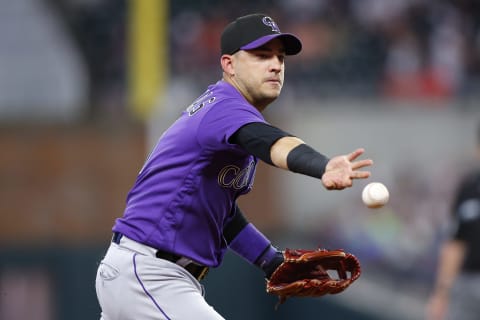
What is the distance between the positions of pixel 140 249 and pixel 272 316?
6.72 metres

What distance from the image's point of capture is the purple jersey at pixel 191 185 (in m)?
3.98

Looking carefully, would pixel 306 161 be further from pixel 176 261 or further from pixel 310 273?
pixel 310 273

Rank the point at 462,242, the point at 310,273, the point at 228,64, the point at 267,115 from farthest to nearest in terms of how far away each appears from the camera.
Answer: the point at 267,115 → the point at 462,242 → the point at 310,273 → the point at 228,64

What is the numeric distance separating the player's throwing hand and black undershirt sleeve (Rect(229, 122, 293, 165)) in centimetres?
25

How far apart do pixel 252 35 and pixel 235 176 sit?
0.55 m

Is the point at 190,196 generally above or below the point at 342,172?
below

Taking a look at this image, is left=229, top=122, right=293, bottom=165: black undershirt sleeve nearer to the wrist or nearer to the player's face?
the player's face

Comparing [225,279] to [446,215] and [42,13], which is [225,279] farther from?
[42,13]

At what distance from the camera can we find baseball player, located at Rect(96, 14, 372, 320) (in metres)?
4.00

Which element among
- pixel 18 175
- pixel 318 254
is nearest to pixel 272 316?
pixel 18 175

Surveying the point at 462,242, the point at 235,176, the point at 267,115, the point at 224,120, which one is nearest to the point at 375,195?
the point at 224,120

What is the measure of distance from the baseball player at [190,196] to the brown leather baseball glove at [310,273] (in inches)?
11.9

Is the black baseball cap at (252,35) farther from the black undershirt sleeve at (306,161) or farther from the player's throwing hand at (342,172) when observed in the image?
the player's throwing hand at (342,172)

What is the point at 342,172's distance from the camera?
342 cm
